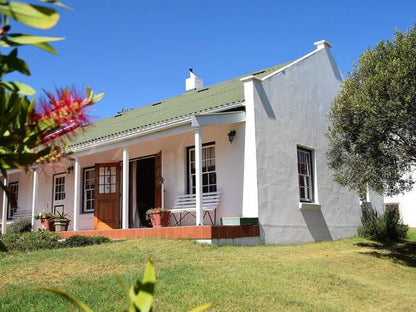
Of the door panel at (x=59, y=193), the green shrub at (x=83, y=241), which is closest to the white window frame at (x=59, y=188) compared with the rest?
the door panel at (x=59, y=193)

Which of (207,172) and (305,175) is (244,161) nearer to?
(207,172)

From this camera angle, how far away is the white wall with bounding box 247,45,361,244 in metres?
12.7

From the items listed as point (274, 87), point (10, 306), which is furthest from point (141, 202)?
point (10, 306)

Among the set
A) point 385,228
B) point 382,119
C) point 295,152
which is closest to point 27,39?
point 382,119

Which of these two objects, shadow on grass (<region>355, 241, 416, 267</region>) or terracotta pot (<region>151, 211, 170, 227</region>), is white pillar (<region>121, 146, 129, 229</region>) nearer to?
terracotta pot (<region>151, 211, 170, 227</region>)

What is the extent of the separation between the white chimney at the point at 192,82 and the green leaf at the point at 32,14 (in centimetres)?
1869

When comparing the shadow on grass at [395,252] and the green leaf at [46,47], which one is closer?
the green leaf at [46,47]

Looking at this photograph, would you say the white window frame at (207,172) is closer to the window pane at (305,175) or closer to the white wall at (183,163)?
the white wall at (183,163)

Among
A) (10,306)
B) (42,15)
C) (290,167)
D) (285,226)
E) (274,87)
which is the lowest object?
(10,306)

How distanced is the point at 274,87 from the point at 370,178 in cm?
387

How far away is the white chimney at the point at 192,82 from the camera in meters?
20.2

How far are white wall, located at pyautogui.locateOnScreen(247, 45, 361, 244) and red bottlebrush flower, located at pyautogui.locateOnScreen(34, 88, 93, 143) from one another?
34.9 ft

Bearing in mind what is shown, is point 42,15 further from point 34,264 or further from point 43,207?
point 43,207

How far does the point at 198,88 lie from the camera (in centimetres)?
2005
